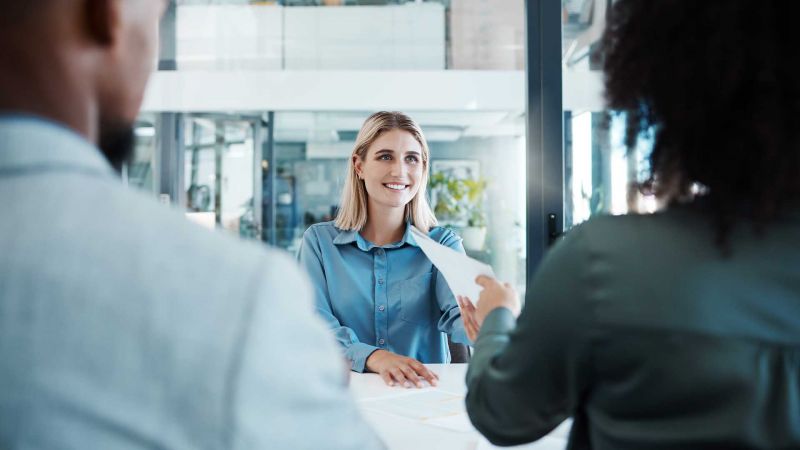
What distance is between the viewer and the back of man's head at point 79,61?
0.51m

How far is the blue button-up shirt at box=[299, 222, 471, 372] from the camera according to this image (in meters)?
2.13

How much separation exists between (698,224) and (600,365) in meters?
0.19

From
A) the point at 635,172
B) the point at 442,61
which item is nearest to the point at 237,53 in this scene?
the point at 442,61

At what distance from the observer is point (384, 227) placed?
2.31m

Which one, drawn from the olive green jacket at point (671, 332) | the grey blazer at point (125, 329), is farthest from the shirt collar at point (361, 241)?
the grey blazer at point (125, 329)

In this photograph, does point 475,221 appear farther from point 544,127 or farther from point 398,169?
point 398,169

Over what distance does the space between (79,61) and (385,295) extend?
1.68 meters

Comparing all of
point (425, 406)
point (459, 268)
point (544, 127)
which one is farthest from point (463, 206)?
point (459, 268)

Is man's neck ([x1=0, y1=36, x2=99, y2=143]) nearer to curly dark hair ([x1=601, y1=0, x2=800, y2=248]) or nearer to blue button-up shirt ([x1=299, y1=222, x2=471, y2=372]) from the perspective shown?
curly dark hair ([x1=601, y1=0, x2=800, y2=248])

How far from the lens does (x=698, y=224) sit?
0.69 m

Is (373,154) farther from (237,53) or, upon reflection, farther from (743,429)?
(237,53)

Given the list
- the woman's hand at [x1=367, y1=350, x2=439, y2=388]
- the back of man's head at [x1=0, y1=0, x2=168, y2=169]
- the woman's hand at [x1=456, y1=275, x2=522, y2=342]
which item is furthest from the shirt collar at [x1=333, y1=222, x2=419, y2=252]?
the back of man's head at [x1=0, y1=0, x2=168, y2=169]

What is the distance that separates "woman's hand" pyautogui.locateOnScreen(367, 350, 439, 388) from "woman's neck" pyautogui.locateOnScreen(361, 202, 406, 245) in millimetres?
587

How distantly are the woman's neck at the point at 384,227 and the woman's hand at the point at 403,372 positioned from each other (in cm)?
59
